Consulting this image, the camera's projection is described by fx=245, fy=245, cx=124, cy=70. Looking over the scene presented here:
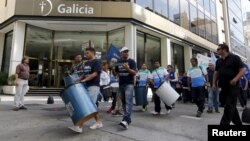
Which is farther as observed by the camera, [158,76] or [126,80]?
[158,76]

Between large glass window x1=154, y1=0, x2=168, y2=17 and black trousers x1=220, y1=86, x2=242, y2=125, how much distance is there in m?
15.8


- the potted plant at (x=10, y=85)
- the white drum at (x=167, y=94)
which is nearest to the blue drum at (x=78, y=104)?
the white drum at (x=167, y=94)

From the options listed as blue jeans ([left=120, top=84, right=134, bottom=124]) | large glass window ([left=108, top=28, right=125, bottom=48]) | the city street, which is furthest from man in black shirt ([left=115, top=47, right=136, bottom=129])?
large glass window ([left=108, top=28, right=125, bottom=48])

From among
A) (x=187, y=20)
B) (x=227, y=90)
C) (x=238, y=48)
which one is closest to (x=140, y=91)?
(x=227, y=90)

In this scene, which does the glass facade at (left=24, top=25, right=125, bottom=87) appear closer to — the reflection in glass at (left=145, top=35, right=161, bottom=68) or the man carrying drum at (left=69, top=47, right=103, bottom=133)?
the reflection in glass at (left=145, top=35, right=161, bottom=68)

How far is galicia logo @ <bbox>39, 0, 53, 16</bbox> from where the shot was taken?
646 inches

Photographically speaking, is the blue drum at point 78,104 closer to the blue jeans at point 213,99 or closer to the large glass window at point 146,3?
the blue jeans at point 213,99

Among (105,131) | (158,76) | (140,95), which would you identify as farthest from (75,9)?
(105,131)

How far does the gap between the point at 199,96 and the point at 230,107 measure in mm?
2727

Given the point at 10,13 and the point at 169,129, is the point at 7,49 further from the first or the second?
the point at 169,129

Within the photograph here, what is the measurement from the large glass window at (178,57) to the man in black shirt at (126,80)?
17941 mm

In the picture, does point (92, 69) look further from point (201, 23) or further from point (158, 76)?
point (201, 23)

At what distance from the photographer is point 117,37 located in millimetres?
18625

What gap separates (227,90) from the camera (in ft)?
15.7
